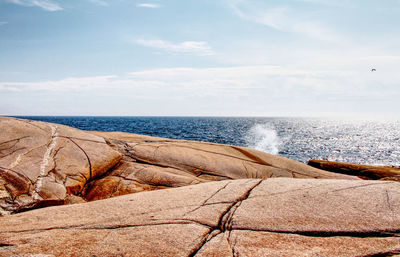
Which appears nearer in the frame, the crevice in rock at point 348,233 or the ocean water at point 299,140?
the crevice in rock at point 348,233

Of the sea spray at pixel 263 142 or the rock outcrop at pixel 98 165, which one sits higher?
the rock outcrop at pixel 98 165

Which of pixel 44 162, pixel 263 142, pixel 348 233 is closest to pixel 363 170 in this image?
pixel 348 233

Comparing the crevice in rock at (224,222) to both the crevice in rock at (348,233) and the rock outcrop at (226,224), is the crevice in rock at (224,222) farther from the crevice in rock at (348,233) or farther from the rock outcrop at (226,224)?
the crevice in rock at (348,233)

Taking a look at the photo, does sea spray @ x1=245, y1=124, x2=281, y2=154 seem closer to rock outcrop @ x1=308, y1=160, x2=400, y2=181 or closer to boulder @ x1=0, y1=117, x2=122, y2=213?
rock outcrop @ x1=308, y1=160, x2=400, y2=181

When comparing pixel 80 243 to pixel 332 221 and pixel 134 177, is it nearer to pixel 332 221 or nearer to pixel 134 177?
pixel 332 221

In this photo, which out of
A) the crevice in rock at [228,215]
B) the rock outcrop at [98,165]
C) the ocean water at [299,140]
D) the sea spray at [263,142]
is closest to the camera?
the crevice in rock at [228,215]

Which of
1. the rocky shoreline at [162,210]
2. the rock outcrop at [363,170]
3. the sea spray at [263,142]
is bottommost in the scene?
the sea spray at [263,142]

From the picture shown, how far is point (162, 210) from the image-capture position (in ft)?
11.1

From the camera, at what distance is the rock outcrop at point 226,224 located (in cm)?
246

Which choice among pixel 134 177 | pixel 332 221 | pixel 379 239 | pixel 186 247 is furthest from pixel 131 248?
pixel 134 177

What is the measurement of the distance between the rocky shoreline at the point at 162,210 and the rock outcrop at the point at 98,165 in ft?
0.09

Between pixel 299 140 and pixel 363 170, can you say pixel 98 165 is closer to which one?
pixel 363 170

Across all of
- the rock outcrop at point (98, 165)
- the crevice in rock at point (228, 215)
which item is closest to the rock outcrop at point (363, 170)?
the rock outcrop at point (98, 165)

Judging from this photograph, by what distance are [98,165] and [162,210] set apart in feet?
10.5
